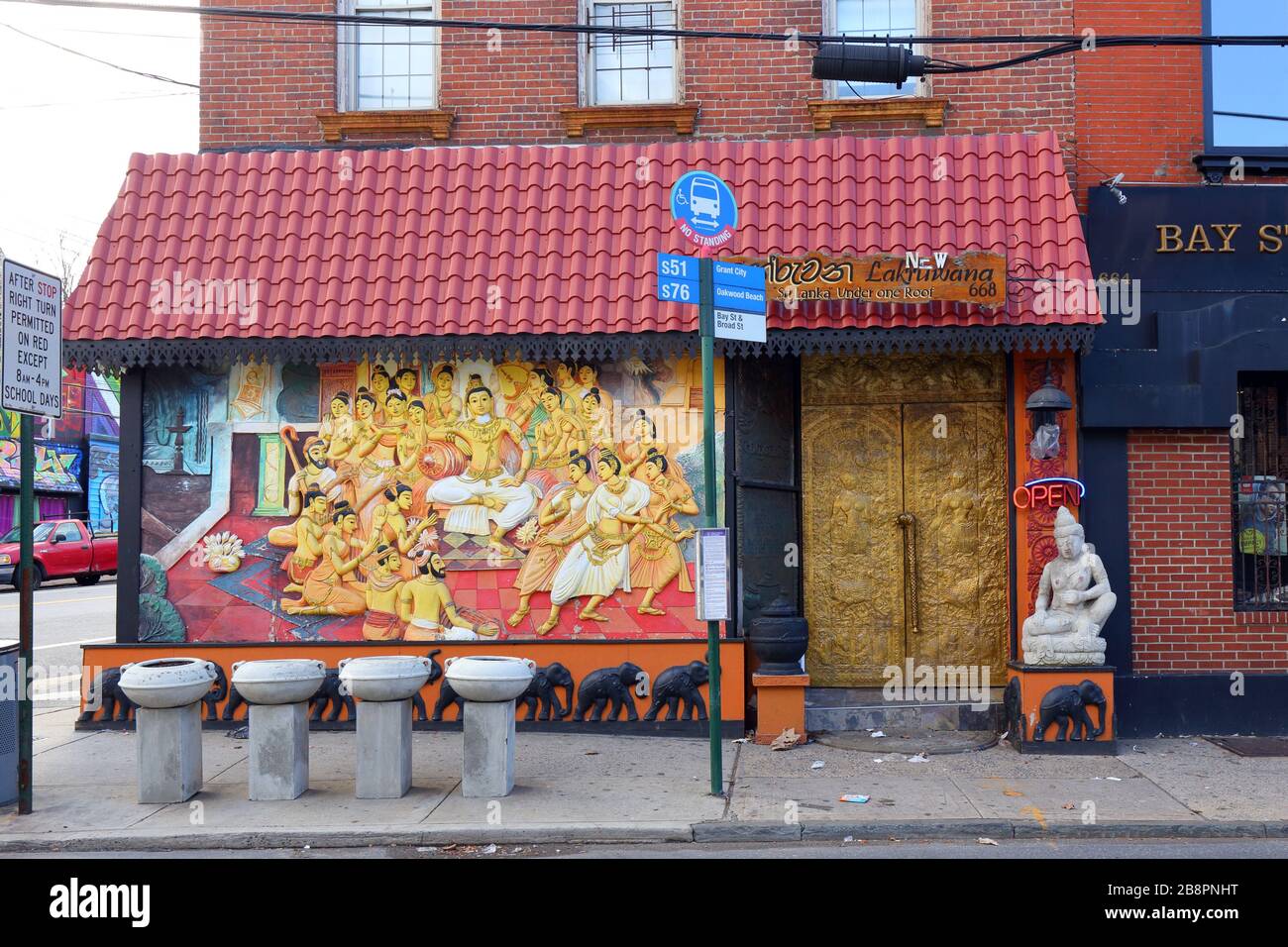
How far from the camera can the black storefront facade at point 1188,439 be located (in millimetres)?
9961

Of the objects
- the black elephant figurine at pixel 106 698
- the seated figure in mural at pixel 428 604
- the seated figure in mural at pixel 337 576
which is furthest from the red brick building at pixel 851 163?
the seated figure in mural at pixel 428 604

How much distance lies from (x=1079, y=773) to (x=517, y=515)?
497 cm

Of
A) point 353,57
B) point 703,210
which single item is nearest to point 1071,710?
point 703,210

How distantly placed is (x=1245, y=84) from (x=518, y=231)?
22.5ft

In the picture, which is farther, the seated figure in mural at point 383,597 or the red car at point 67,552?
the red car at point 67,552

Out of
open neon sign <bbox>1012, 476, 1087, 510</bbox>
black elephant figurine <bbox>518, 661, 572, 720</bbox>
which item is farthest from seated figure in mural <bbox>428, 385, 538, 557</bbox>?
open neon sign <bbox>1012, 476, 1087, 510</bbox>

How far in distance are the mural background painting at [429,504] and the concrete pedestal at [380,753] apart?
2.24 meters

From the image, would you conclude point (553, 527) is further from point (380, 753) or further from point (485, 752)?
point (380, 753)

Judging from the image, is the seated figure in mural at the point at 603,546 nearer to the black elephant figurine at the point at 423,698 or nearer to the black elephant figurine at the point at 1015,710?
the black elephant figurine at the point at 423,698

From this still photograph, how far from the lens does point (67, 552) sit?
2859 cm

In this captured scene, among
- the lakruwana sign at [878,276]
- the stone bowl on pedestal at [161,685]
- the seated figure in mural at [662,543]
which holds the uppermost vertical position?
the lakruwana sign at [878,276]

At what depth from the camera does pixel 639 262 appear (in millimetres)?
9891

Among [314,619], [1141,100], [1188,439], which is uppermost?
[1141,100]

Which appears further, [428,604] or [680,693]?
[428,604]
